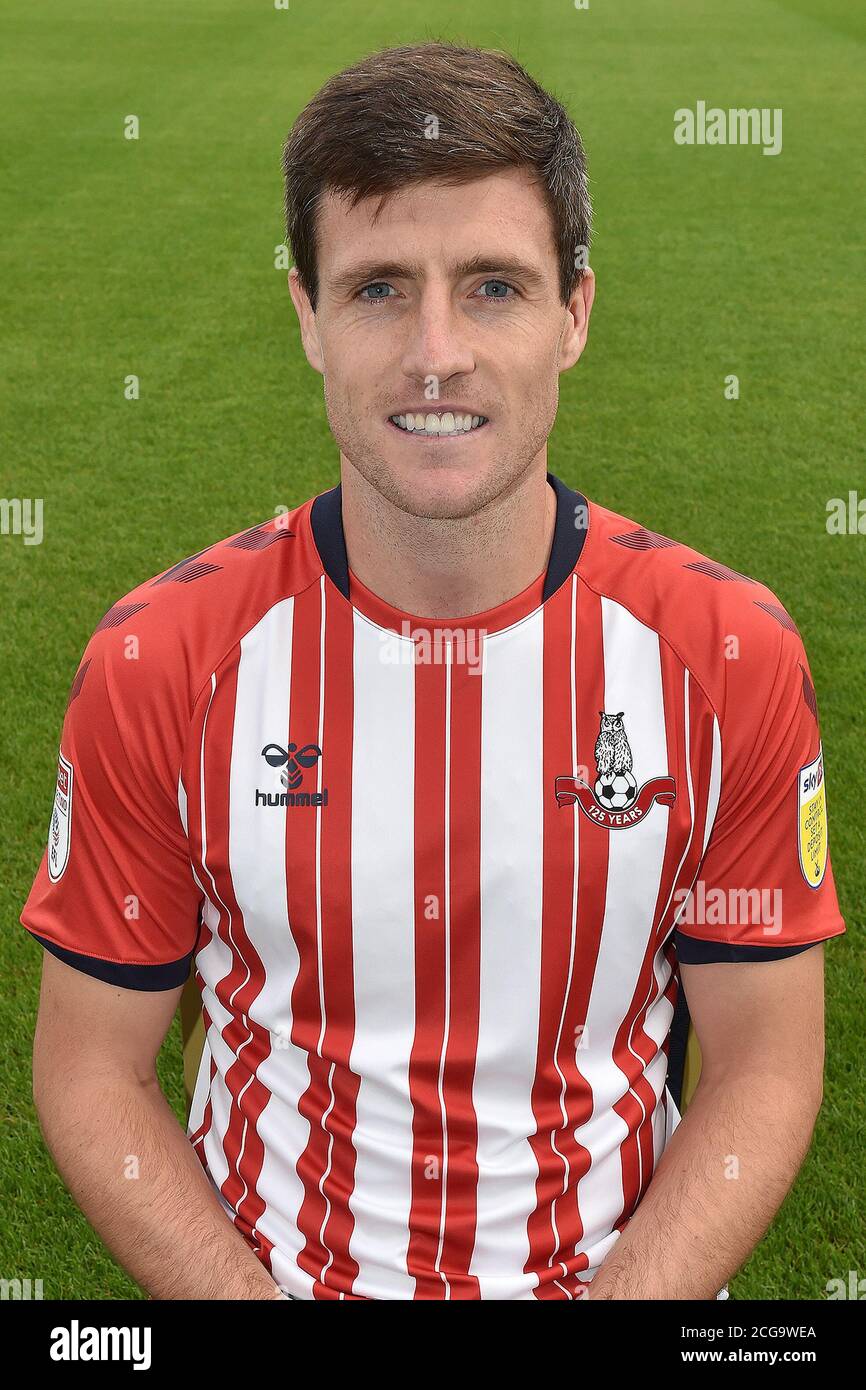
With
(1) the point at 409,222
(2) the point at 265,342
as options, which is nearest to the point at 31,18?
(2) the point at 265,342

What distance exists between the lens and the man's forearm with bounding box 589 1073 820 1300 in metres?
1.58

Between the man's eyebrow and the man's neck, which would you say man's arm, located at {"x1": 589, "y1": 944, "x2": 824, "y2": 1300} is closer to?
the man's neck

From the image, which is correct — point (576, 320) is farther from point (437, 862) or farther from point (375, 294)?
point (437, 862)

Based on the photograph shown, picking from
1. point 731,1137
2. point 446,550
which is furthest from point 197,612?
point 731,1137

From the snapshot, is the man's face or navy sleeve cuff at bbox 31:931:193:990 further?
navy sleeve cuff at bbox 31:931:193:990

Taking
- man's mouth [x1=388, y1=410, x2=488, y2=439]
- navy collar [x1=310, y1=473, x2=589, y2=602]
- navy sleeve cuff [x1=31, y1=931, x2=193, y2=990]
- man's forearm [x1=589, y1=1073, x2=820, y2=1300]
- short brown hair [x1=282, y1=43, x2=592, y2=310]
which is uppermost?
short brown hair [x1=282, y1=43, x2=592, y2=310]

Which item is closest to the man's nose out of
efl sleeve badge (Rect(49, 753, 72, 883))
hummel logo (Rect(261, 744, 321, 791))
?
hummel logo (Rect(261, 744, 321, 791))

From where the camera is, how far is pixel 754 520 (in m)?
5.44

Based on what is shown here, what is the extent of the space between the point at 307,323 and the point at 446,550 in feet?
1.16

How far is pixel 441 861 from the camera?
1623 millimetres

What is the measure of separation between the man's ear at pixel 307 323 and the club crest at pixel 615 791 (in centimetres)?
60

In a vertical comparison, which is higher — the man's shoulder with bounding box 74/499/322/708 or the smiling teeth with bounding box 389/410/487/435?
the smiling teeth with bounding box 389/410/487/435

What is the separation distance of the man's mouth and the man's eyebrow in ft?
0.53
